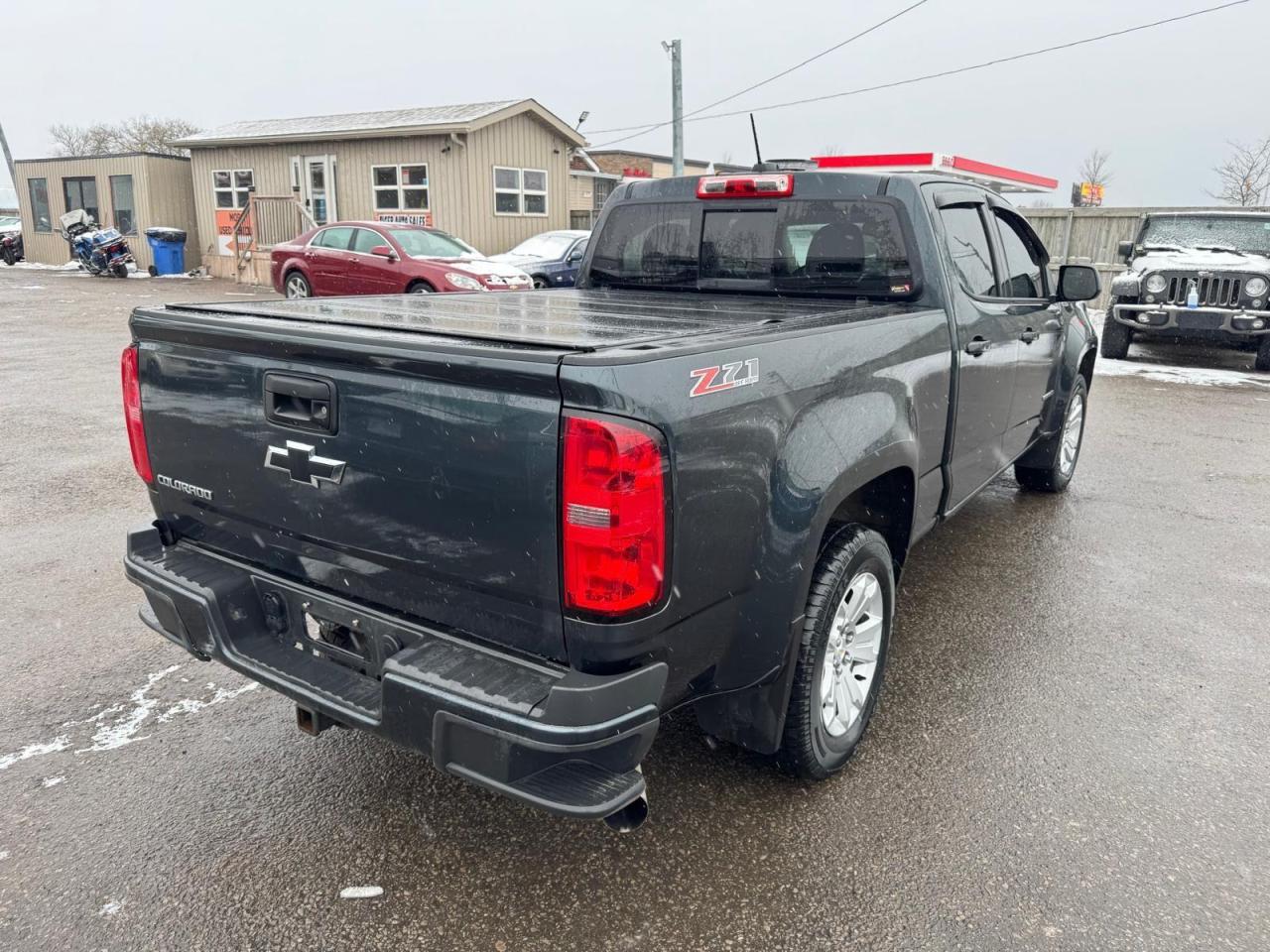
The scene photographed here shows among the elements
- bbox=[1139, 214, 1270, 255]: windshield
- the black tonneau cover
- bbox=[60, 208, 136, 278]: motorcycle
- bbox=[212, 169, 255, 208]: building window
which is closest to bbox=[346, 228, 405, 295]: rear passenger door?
the black tonneau cover

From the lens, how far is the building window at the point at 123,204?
81.4 feet

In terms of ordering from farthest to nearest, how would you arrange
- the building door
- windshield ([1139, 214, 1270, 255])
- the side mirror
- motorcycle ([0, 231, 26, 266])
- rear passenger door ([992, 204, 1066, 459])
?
motorcycle ([0, 231, 26, 266])
the building door
windshield ([1139, 214, 1270, 255])
the side mirror
rear passenger door ([992, 204, 1066, 459])

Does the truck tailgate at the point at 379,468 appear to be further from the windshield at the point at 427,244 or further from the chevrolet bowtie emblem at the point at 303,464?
the windshield at the point at 427,244

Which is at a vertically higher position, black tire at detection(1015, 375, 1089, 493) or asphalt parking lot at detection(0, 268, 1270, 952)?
black tire at detection(1015, 375, 1089, 493)

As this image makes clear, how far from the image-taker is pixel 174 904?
236 centimetres

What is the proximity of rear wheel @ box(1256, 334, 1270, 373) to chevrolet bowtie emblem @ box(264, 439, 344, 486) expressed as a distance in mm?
12171

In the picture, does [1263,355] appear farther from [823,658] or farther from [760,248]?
[823,658]

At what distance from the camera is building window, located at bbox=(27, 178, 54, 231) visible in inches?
1073

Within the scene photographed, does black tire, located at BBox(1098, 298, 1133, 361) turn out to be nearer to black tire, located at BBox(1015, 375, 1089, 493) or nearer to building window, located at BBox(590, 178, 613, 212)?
black tire, located at BBox(1015, 375, 1089, 493)

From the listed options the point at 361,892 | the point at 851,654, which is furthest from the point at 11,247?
the point at 851,654

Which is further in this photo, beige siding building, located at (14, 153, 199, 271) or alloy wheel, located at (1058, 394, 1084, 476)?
beige siding building, located at (14, 153, 199, 271)

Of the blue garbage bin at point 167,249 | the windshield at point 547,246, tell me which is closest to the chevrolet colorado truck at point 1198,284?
the windshield at point 547,246

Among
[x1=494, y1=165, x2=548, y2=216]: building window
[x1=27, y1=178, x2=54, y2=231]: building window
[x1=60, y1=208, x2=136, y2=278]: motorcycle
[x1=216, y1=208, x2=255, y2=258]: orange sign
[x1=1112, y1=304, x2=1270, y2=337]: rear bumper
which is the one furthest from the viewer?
[x1=27, y1=178, x2=54, y2=231]: building window

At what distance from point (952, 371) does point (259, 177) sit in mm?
22818
